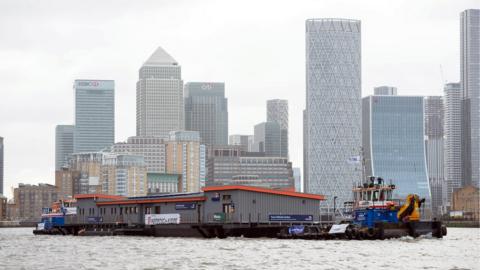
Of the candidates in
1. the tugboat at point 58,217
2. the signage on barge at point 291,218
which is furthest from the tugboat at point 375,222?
the tugboat at point 58,217

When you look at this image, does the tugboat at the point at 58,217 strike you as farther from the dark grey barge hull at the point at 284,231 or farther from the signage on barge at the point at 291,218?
the signage on barge at the point at 291,218

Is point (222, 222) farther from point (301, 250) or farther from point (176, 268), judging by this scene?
point (176, 268)

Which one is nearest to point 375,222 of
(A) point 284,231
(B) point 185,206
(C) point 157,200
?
(A) point 284,231

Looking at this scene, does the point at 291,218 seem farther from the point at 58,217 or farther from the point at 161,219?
the point at 58,217

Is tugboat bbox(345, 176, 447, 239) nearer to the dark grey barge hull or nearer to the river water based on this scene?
the dark grey barge hull

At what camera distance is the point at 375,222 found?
116438 millimetres

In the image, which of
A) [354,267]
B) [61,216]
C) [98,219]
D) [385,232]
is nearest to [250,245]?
[385,232]

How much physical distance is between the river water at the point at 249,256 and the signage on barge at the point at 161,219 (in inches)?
870

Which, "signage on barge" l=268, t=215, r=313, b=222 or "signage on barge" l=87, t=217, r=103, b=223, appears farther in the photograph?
"signage on barge" l=87, t=217, r=103, b=223

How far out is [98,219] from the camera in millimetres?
156500

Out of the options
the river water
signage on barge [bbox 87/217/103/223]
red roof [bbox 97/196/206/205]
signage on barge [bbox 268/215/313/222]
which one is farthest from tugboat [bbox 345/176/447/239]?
signage on barge [bbox 87/217/103/223]

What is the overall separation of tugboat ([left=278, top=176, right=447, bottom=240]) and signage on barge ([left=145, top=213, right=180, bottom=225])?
757 inches

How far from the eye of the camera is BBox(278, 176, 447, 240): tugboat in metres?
116

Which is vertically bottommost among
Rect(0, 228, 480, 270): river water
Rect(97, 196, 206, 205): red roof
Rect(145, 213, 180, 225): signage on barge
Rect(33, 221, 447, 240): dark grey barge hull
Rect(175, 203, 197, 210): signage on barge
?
Rect(0, 228, 480, 270): river water
